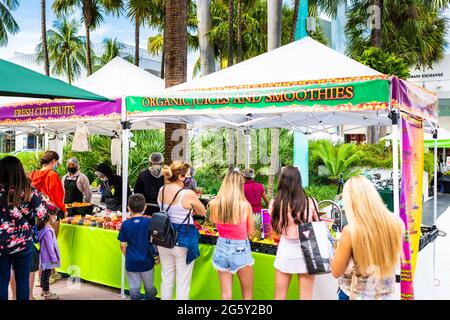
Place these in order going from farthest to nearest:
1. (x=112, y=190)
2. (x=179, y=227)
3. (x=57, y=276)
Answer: (x=112, y=190) → (x=57, y=276) → (x=179, y=227)

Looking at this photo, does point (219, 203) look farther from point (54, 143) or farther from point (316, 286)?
point (54, 143)

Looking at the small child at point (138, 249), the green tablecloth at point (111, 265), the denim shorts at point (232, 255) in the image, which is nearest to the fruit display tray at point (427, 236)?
the green tablecloth at point (111, 265)

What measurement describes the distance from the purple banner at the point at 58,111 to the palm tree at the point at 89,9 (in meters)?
17.5

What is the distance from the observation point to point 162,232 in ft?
13.0

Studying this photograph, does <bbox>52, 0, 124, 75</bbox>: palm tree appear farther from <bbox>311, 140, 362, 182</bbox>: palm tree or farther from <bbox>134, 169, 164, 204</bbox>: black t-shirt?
<bbox>134, 169, 164, 204</bbox>: black t-shirt

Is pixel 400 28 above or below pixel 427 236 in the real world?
above

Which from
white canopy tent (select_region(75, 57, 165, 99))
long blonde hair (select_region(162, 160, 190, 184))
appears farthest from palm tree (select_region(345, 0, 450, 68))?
long blonde hair (select_region(162, 160, 190, 184))

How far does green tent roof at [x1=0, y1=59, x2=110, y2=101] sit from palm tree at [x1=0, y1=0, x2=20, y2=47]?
33085mm

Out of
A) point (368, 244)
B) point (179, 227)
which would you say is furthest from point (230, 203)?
point (368, 244)

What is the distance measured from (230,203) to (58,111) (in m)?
3.74

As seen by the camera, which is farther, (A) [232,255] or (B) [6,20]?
(B) [6,20]

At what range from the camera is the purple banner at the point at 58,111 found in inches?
226

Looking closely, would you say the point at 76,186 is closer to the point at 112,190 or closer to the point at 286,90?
the point at 112,190

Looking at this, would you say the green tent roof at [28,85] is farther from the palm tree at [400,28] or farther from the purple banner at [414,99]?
the palm tree at [400,28]
